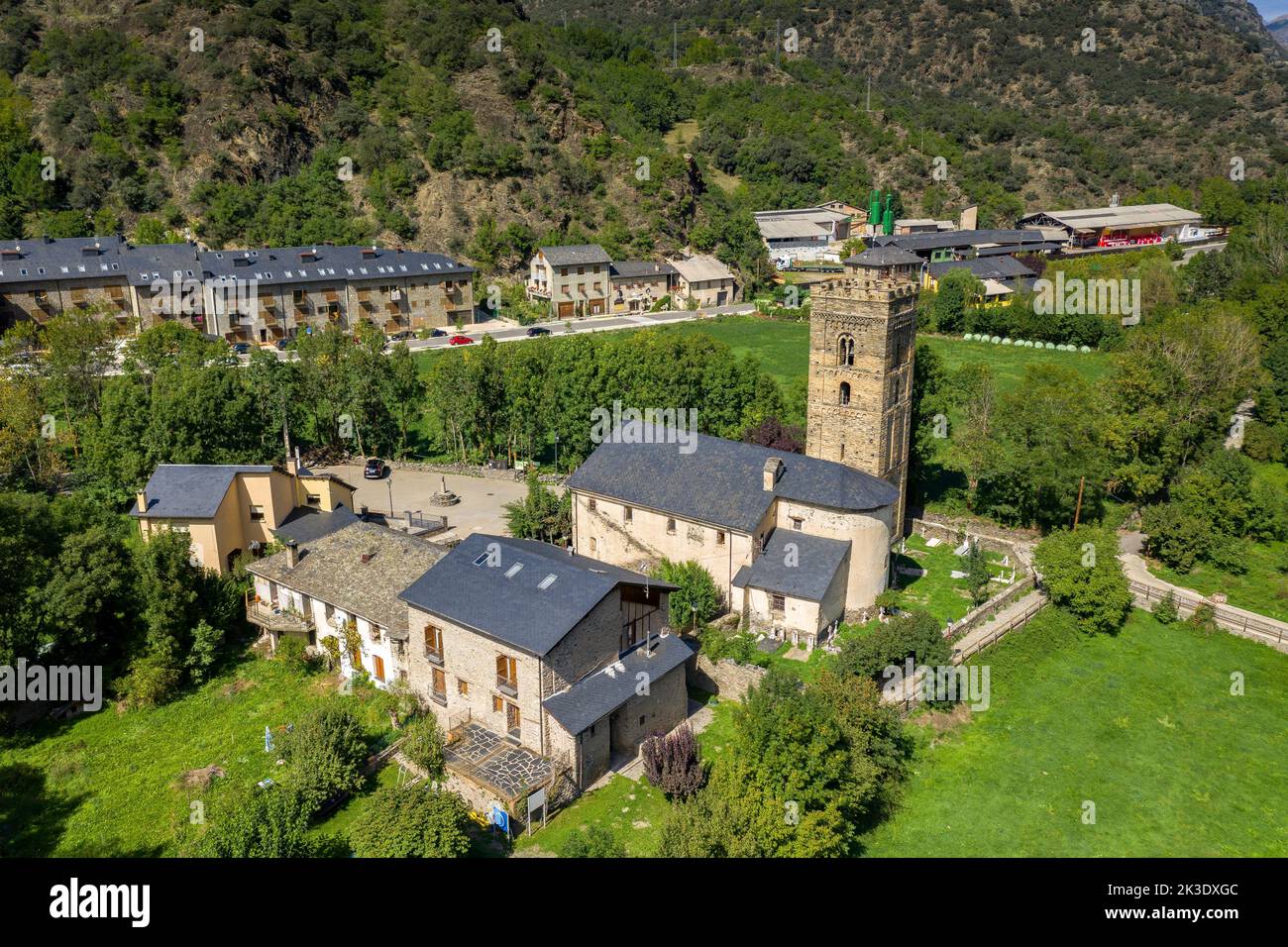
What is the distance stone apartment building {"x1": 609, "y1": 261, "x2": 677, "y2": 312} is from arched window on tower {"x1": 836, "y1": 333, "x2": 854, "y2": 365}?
7150 cm

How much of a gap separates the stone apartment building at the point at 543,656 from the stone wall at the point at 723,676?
2.63 m

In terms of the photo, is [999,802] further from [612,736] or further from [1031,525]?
[1031,525]

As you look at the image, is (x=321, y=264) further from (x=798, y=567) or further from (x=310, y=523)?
(x=798, y=567)

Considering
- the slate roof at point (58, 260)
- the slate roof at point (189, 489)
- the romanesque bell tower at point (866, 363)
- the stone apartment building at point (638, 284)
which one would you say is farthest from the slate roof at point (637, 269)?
the slate roof at point (189, 489)

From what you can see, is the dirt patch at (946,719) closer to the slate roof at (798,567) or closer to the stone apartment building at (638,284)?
the slate roof at (798,567)

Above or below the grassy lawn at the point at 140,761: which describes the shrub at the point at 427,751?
above

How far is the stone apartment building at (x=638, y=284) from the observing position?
11394 cm

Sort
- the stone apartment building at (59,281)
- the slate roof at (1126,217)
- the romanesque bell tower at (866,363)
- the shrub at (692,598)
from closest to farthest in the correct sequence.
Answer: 1. the shrub at (692,598)
2. the romanesque bell tower at (866,363)
3. the stone apartment building at (59,281)
4. the slate roof at (1126,217)

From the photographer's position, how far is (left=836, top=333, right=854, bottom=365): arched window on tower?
45062mm

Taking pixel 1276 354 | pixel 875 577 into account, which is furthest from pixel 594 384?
pixel 1276 354

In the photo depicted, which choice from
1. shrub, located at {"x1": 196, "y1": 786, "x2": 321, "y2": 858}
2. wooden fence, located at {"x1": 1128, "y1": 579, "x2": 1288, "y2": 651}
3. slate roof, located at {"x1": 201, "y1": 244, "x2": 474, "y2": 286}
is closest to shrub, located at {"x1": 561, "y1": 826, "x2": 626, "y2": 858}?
shrub, located at {"x1": 196, "y1": 786, "x2": 321, "y2": 858}

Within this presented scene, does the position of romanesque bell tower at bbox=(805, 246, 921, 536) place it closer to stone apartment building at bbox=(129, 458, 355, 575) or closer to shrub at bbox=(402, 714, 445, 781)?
shrub at bbox=(402, 714, 445, 781)

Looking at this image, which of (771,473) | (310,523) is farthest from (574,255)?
(771,473)

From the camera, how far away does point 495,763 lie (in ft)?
101
